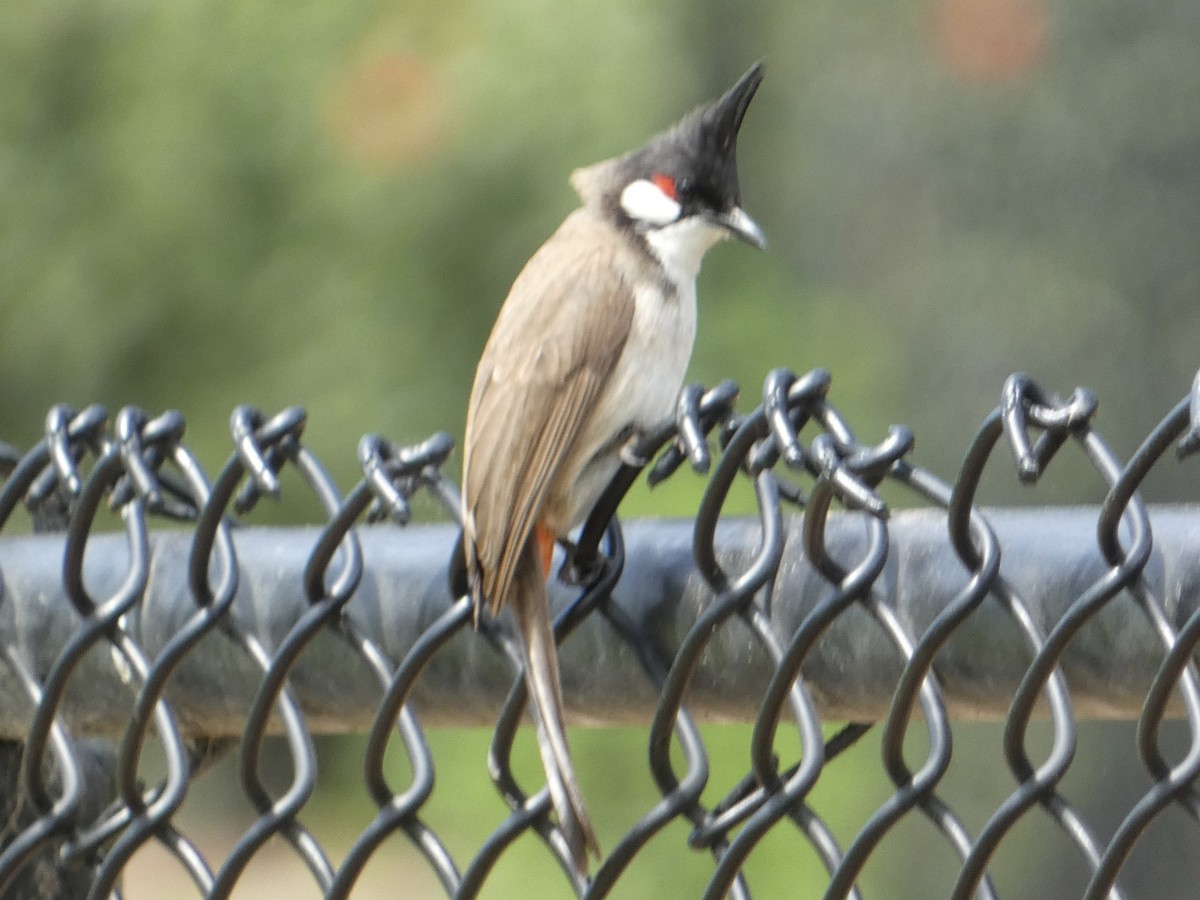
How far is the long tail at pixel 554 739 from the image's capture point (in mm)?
1354

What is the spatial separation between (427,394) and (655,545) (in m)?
4.22

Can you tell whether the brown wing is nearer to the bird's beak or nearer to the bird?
the bird

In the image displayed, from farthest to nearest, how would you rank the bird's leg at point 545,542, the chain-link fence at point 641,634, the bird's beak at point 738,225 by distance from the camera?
the bird's beak at point 738,225, the bird's leg at point 545,542, the chain-link fence at point 641,634

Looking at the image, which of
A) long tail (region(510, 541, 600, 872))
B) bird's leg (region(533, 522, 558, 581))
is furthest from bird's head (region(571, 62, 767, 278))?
long tail (region(510, 541, 600, 872))

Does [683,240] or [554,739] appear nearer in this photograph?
[554,739]

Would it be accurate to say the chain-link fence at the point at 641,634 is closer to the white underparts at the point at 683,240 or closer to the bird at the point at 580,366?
the bird at the point at 580,366

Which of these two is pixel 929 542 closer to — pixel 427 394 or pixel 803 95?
pixel 427 394

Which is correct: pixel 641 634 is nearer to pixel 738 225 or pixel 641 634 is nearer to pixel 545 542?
pixel 545 542

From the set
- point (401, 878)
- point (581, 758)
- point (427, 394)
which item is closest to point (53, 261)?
point (427, 394)

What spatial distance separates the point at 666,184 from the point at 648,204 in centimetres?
6

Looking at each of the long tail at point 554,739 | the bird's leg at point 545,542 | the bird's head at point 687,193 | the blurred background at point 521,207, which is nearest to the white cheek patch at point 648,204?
the bird's head at point 687,193

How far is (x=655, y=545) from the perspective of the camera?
4.63 feet

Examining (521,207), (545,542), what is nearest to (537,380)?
(545,542)

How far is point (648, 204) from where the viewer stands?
2.77 meters
